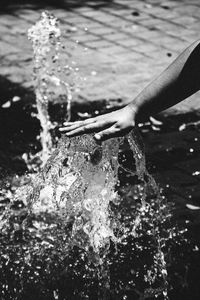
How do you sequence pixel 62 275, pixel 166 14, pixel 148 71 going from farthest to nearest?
pixel 166 14 < pixel 148 71 < pixel 62 275

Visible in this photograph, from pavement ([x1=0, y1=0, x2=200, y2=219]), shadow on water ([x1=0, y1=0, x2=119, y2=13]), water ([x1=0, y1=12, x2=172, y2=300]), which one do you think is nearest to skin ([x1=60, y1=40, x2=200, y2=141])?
water ([x1=0, y1=12, x2=172, y2=300])

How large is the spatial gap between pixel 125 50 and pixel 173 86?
12.5 ft

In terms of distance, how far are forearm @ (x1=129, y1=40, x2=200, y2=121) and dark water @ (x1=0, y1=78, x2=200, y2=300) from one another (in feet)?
3.30

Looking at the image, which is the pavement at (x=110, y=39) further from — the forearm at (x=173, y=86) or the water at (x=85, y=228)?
the forearm at (x=173, y=86)

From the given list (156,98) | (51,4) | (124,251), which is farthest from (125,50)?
(156,98)

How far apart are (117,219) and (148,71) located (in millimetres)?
2566

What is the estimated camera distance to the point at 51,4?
7719 millimetres

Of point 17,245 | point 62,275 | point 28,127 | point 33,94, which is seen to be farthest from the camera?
point 33,94

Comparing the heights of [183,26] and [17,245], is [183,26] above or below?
below

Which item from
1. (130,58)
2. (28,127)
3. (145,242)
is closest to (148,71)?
Result: (130,58)

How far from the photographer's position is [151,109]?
2.57 m

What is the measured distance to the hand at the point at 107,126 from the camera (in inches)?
95.5

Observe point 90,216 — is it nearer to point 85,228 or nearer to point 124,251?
point 85,228

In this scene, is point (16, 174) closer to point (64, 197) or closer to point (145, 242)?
point (64, 197)
